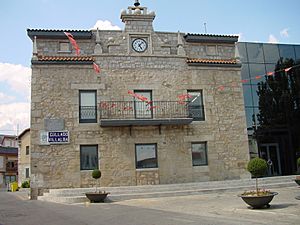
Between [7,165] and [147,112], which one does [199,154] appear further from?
[7,165]

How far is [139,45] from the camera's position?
60.8ft

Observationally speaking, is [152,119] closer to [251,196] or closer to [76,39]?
[76,39]

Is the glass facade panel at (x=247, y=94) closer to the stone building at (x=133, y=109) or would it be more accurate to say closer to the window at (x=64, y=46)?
the stone building at (x=133, y=109)

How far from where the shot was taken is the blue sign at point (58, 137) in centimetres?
1656

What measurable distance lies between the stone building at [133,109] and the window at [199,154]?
54 mm

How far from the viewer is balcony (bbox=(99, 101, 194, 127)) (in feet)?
55.7

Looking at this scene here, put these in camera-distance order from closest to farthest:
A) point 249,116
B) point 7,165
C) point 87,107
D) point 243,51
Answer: point 87,107 < point 249,116 < point 243,51 < point 7,165

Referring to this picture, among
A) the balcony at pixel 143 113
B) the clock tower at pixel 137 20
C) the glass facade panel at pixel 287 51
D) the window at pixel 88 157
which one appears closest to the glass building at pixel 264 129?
the glass facade panel at pixel 287 51

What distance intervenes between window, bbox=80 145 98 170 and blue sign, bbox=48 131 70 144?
92cm

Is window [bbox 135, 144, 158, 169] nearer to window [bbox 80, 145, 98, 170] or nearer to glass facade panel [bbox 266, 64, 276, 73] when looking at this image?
window [bbox 80, 145, 98, 170]

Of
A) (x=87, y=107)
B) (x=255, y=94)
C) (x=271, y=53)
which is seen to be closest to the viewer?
(x=87, y=107)

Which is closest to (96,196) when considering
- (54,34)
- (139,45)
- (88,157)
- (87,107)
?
(88,157)

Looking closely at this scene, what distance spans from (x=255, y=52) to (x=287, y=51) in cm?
261

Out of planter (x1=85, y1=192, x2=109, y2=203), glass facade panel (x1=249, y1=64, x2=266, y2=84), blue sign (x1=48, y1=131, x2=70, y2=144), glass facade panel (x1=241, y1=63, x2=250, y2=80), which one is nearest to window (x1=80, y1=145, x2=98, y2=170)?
blue sign (x1=48, y1=131, x2=70, y2=144)
